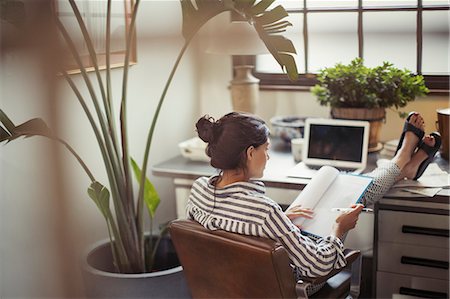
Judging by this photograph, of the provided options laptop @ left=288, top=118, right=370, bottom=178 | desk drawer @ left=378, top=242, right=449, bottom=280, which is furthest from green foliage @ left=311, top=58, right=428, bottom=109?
desk drawer @ left=378, top=242, right=449, bottom=280

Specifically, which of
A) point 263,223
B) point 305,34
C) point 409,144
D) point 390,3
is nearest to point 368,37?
point 390,3

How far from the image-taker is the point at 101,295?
2.05m

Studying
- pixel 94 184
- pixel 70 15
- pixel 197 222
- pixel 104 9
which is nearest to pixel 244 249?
pixel 197 222

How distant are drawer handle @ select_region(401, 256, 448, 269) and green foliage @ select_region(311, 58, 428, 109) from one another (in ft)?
2.03

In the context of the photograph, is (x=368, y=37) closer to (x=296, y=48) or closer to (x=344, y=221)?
(x=296, y=48)

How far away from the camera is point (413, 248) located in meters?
2.05

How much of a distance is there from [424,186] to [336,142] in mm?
399

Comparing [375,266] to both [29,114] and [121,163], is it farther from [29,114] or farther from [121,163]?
[29,114]

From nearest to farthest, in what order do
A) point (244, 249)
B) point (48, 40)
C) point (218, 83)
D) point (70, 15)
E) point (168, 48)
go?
1. point (48, 40)
2. point (244, 249)
3. point (70, 15)
4. point (168, 48)
5. point (218, 83)

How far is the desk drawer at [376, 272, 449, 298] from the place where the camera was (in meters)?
2.04

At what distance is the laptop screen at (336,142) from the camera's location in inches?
90.2

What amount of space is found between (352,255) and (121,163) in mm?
834

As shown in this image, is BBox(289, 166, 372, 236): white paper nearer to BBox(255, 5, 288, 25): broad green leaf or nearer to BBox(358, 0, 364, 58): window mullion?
BBox(255, 5, 288, 25): broad green leaf

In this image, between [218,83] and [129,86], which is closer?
[129,86]
